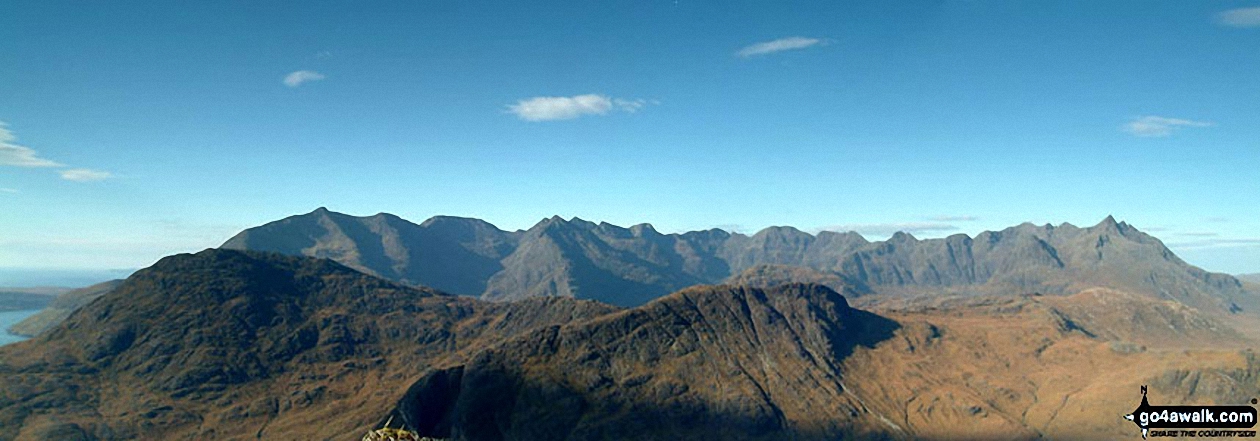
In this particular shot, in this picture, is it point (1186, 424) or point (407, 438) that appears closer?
point (407, 438)

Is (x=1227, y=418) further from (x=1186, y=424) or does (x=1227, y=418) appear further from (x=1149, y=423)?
(x=1149, y=423)

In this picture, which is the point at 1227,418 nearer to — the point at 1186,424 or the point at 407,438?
the point at 1186,424

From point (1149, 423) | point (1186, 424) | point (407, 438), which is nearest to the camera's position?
point (407, 438)

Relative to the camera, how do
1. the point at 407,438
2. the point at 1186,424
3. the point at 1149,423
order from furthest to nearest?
the point at 1186,424 < the point at 1149,423 < the point at 407,438

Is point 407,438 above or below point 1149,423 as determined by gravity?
above

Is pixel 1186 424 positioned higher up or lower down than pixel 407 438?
lower down

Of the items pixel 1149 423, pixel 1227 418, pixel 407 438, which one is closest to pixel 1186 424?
pixel 1227 418

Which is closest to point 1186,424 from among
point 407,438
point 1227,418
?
point 1227,418

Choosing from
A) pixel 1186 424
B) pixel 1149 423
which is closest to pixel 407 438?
pixel 1149 423
